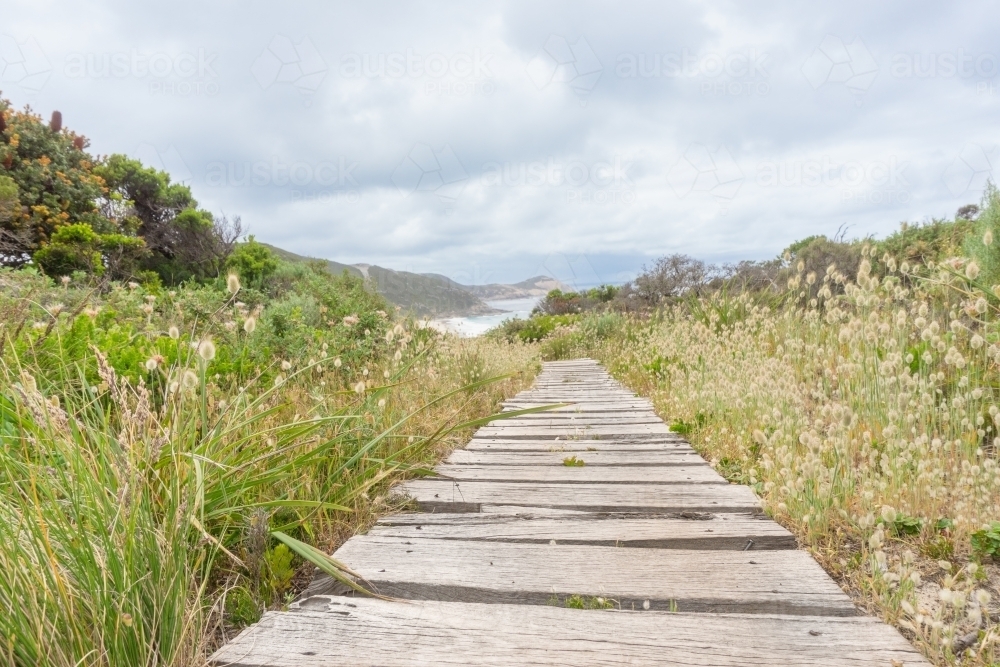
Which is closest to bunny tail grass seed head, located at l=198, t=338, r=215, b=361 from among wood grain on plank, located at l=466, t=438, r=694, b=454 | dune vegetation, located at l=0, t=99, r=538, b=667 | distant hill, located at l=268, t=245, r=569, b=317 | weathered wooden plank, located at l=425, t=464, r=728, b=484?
dune vegetation, located at l=0, t=99, r=538, b=667

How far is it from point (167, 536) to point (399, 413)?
193 centimetres

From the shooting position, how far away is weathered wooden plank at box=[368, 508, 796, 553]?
1.81 m

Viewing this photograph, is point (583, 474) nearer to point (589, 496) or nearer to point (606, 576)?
point (589, 496)

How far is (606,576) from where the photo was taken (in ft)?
5.16

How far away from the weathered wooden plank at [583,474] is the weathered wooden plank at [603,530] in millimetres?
435

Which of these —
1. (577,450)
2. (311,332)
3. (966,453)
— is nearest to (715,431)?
(577,450)

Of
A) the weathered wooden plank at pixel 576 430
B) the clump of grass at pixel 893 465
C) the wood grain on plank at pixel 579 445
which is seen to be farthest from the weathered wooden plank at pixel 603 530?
the weathered wooden plank at pixel 576 430

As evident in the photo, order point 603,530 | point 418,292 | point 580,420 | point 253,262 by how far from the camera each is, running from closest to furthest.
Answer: point 603,530 < point 580,420 < point 418,292 < point 253,262

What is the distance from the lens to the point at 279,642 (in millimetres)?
1253

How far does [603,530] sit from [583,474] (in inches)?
29.4

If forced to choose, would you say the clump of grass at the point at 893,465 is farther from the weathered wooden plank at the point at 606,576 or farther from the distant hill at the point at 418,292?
the distant hill at the point at 418,292

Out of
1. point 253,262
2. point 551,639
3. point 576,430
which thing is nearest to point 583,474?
point 576,430

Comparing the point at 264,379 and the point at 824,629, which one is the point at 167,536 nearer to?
the point at 824,629

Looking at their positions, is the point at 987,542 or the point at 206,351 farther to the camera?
the point at 987,542
